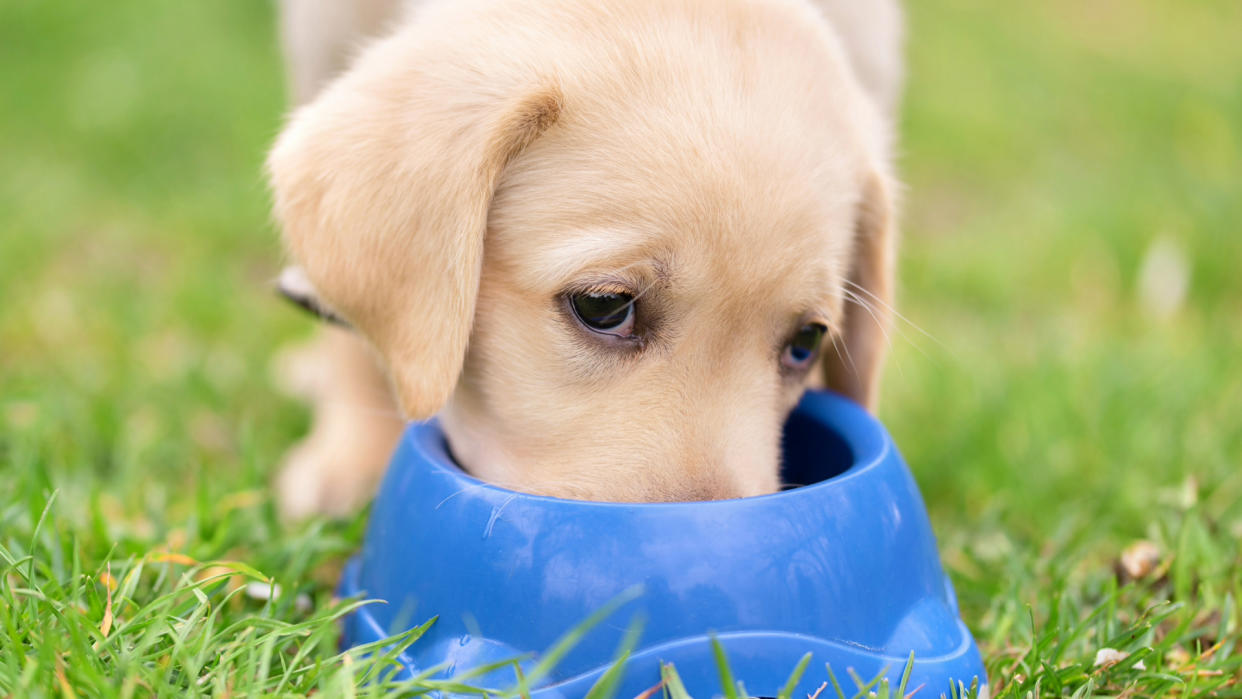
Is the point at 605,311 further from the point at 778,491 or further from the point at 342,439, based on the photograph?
the point at 342,439

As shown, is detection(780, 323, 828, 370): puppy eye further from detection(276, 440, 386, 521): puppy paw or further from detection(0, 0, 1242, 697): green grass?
detection(276, 440, 386, 521): puppy paw

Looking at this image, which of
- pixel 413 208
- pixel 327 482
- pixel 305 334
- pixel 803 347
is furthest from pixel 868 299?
pixel 305 334

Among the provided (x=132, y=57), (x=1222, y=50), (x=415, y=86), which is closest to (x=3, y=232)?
(x=132, y=57)

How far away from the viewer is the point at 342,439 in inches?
128

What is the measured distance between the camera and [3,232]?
16.0 feet

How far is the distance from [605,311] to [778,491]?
518 millimetres

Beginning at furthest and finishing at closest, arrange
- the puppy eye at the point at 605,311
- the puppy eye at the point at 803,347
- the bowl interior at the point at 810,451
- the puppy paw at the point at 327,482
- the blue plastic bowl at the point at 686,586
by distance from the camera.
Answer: the puppy paw at the point at 327,482, the bowl interior at the point at 810,451, the puppy eye at the point at 803,347, the puppy eye at the point at 605,311, the blue plastic bowl at the point at 686,586

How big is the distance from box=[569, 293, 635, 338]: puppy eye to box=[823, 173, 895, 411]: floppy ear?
0.66 metres

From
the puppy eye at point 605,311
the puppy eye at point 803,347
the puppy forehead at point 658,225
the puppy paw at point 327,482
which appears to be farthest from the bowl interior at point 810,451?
the puppy paw at point 327,482

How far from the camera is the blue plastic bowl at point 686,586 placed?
1.86 m

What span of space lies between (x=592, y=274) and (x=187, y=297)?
278 cm

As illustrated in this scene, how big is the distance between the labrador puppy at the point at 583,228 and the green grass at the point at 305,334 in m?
0.54

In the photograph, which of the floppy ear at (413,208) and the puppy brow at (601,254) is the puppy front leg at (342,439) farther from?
the puppy brow at (601,254)

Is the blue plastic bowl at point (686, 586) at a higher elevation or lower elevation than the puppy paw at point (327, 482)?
higher
